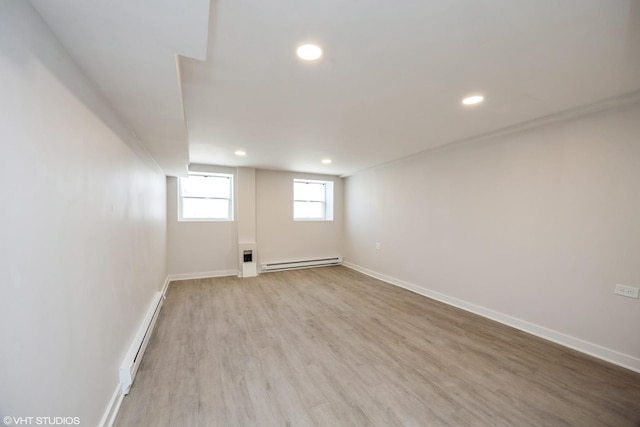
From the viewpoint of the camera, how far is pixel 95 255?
146 centimetres

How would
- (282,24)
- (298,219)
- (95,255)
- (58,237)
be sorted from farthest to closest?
(298,219), (95,255), (282,24), (58,237)

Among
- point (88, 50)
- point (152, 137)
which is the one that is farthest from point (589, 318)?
point (152, 137)

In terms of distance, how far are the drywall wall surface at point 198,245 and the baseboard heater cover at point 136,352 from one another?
2.19 metres

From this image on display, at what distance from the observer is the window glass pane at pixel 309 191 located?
245 inches

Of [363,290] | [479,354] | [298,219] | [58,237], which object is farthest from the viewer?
[298,219]

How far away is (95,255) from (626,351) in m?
4.31

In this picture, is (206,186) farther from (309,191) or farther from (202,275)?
(309,191)

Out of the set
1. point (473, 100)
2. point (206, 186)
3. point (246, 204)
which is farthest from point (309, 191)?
point (473, 100)

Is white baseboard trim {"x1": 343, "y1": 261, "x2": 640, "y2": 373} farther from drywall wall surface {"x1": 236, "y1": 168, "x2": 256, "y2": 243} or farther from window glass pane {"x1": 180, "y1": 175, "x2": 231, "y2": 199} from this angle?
window glass pane {"x1": 180, "y1": 175, "x2": 231, "y2": 199}

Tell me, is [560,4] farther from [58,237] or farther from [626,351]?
[626,351]

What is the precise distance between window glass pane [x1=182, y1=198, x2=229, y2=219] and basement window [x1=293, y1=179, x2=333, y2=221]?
165 centimetres

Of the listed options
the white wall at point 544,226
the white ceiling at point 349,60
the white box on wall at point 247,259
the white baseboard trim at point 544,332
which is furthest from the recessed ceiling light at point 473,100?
the white box on wall at point 247,259

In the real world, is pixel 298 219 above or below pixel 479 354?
above

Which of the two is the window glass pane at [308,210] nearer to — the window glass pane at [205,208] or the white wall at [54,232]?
the window glass pane at [205,208]
